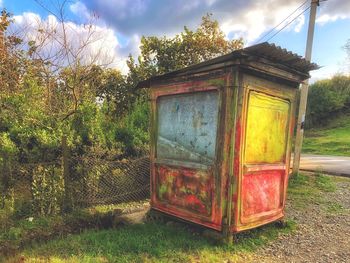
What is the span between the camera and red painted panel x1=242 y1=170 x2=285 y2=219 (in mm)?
4828

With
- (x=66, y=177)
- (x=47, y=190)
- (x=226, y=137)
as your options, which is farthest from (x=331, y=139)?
(x=47, y=190)

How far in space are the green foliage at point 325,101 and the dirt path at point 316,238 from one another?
2375 cm

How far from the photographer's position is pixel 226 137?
14.9ft

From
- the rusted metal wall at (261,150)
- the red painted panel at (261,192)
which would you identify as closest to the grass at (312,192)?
the red painted panel at (261,192)

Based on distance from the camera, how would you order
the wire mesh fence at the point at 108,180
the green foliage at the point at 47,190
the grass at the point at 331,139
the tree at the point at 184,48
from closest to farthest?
the green foliage at the point at 47,190 → the wire mesh fence at the point at 108,180 → the tree at the point at 184,48 → the grass at the point at 331,139

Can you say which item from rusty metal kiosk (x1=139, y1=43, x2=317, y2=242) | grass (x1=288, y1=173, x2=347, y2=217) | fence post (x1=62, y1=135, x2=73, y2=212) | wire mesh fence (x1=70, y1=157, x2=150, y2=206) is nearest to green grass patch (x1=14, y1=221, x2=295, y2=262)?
rusty metal kiosk (x1=139, y1=43, x2=317, y2=242)

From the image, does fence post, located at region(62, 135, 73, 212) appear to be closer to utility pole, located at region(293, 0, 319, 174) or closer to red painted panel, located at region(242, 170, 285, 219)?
red painted panel, located at region(242, 170, 285, 219)

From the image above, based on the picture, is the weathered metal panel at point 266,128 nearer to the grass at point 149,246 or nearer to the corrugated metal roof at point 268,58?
the corrugated metal roof at point 268,58

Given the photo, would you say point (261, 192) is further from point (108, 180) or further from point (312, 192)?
point (312, 192)

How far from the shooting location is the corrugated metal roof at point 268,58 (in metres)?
4.33

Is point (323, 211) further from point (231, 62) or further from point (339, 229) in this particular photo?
point (231, 62)

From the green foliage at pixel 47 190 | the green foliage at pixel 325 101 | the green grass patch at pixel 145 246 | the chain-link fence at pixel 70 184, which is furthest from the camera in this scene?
the green foliage at pixel 325 101

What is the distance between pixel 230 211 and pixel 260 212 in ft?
2.69

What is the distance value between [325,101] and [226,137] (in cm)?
2762
